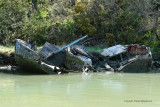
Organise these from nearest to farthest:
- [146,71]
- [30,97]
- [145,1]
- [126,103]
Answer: [126,103]
[30,97]
[146,71]
[145,1]

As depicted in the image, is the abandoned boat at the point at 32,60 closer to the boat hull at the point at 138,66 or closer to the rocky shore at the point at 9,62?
the rocky shore at the point at 9,62

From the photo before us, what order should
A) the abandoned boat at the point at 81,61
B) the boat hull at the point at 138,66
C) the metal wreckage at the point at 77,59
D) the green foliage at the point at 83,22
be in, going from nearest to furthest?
the metal wreckage at the point at 77,59 → the abandoned boat at the point at 81,61 → the boat hull at the point at 138,66 → the green foliage at the point at 83,22

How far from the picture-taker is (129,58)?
19.1 m

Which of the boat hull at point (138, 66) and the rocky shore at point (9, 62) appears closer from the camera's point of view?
the boat hull at point (138, 66)

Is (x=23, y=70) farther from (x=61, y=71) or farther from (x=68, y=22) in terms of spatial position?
(x=68, y=22)

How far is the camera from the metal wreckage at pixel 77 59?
1576 centimetres

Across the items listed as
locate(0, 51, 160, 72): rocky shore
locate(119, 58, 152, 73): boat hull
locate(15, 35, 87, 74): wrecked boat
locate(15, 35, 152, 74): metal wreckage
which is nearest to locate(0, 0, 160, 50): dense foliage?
locate(0, 51, 160, 72): rocky shore

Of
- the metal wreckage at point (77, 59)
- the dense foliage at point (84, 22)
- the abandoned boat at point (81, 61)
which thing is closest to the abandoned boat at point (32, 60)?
the metal wreckage at point (77, 59)

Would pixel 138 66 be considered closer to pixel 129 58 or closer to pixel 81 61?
pixel 129 58

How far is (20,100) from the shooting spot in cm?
737

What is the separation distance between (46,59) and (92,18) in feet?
32.7

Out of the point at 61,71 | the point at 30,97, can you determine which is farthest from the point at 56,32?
the point at 30,97

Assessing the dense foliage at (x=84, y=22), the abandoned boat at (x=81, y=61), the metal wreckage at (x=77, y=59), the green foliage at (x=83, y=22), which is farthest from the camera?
the green foliage at (x=83, y=22)

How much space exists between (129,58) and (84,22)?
728 centimetres
